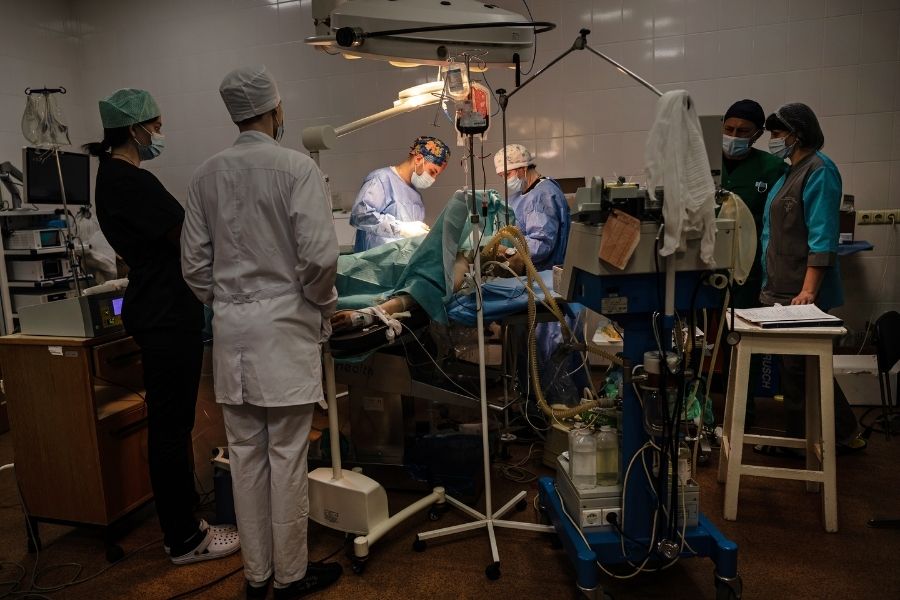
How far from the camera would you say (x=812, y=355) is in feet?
7.55

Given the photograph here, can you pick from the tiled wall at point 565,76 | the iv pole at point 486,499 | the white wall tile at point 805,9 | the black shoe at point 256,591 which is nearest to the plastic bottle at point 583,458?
the iv pole at point 486,499

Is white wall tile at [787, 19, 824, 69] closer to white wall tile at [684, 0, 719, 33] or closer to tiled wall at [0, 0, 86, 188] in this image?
white wall tile at [684, 0, 719, 33]

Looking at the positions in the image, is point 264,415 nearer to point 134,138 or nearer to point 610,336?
point 134,138

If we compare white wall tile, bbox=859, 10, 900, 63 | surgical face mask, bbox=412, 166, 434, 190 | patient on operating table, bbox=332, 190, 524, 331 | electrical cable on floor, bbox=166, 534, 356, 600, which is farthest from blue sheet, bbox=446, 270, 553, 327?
white wall tile, bbox=859, 10, 900, 63

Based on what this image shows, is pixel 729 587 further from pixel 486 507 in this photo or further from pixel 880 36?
pixel 880 36

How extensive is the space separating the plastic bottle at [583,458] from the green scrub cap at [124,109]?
69.3 inches

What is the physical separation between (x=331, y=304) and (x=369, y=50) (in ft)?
2.71

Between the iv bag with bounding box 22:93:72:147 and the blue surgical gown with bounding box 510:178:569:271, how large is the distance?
2354 mm

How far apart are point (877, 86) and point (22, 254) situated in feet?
17.6

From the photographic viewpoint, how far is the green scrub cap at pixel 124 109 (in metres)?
2.10

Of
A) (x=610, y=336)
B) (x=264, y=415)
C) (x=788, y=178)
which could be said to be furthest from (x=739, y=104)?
(x=264, y=415)

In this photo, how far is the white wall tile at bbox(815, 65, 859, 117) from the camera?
3691 millimetres

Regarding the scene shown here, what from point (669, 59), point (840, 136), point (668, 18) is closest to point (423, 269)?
point (669, 59)

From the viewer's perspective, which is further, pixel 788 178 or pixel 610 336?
pixel 610 336
